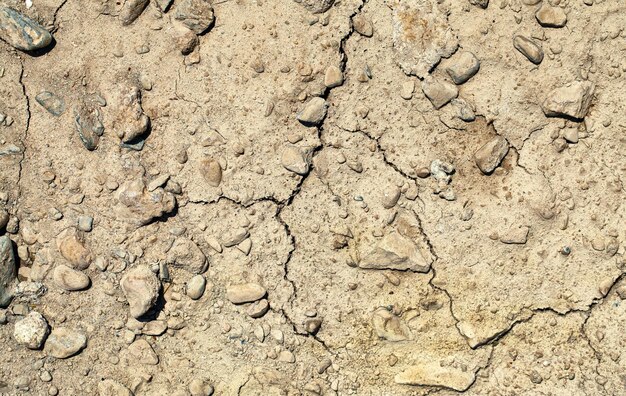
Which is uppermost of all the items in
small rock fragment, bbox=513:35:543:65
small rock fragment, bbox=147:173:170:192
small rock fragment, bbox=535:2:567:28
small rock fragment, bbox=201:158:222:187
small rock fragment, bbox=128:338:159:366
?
small rock fragment, bbox=535:2:567:28

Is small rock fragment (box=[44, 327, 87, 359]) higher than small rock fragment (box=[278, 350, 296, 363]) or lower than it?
higher

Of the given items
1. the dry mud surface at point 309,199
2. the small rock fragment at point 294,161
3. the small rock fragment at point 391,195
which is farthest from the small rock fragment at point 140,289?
the small rock fragment at point 391,195

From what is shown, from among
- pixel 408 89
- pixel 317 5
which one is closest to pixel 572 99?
pixel 408 89

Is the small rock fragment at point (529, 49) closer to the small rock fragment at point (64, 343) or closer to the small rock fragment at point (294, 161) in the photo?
the small rock fragment at point (294, 161)

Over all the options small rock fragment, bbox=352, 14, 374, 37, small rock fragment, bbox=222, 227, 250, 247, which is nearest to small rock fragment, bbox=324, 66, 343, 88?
small rock fragment, bbox=352, 14, 374, 37

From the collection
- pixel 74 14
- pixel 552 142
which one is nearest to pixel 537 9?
pixel 552 142

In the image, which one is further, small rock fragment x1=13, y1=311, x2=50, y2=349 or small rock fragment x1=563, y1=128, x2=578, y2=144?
small rock fragment x1=13, y1=311, x2=50, y2=349

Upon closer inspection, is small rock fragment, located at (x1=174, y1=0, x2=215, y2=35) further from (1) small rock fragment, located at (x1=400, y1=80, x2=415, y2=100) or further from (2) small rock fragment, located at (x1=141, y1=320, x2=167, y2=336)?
(2) small rock fragment, located at (x1=141, y1=320, x2=167, y2=336)

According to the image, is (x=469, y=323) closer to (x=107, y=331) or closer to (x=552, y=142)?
(x=552, y=142)
